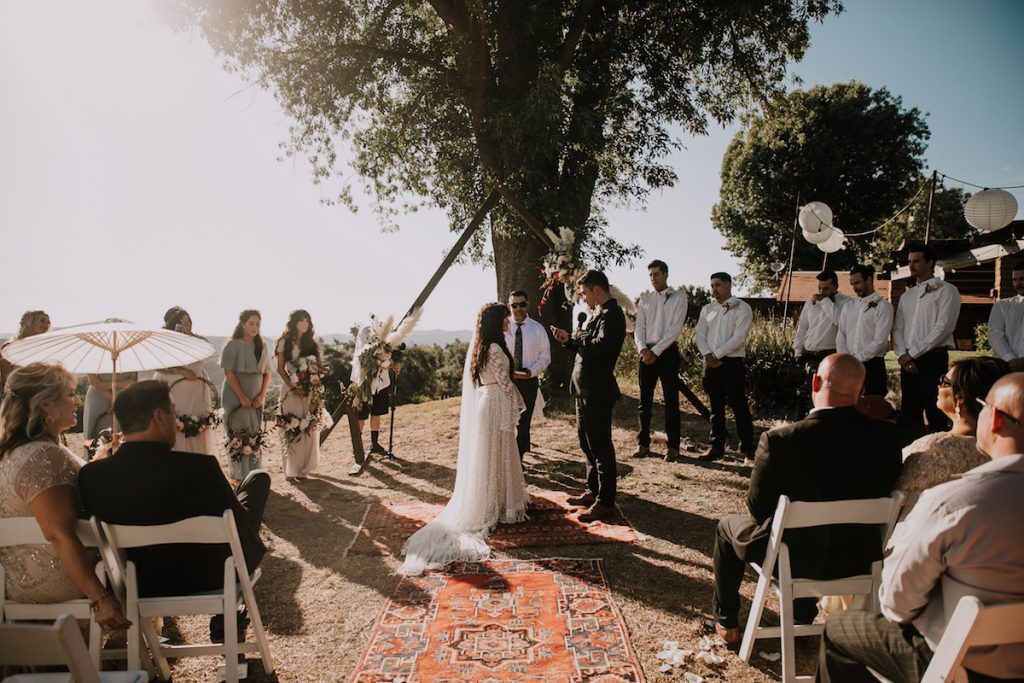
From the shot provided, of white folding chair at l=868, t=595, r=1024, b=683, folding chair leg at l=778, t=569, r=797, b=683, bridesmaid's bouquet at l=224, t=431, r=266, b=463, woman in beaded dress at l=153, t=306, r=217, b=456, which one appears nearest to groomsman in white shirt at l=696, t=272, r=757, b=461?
folding chair leg at l=778, t=569, r=797, b=683

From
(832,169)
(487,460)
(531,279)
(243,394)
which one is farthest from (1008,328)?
(832,169)

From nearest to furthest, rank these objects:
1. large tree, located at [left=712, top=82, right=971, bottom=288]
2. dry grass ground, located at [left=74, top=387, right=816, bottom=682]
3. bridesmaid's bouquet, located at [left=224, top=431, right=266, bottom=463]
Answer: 1. dry grass ground, located at [left=74, top=387, right=816, bottom=682]
2. bridesmaid's bouquet, located at [left=224, top=431, right=266, bottom=463]
3. large tree, located at [left=712, top=82, right=971, bottom=288]

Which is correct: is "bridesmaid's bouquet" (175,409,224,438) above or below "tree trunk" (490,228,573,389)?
below

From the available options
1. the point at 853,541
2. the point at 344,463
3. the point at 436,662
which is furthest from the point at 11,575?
the point at 344,463

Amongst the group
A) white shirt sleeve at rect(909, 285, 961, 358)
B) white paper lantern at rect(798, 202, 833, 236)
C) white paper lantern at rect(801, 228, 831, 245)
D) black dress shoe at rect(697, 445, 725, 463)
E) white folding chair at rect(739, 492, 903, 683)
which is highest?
white paper lantern at rect(798, 202, 833, 236)

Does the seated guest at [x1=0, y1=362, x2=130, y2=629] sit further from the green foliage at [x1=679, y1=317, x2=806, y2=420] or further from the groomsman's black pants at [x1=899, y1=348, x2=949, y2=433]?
the green foliage at [x1=679, y1=317, x2=806, y2=420]

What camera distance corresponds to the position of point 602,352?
5766 millimetres

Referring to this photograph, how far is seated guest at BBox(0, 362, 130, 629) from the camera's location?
9.06 feet

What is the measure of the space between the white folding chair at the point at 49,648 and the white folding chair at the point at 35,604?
926 millimetres

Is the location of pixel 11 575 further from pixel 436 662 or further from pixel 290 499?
pixel 290 499

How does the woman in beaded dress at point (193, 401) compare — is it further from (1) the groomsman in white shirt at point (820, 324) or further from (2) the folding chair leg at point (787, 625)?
(1) the groomsman in white shirt at point (820, 324)

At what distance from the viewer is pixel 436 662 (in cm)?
346

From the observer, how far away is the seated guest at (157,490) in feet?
9.61

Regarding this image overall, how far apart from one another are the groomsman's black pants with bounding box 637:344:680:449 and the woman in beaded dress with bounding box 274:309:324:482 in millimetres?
4374
